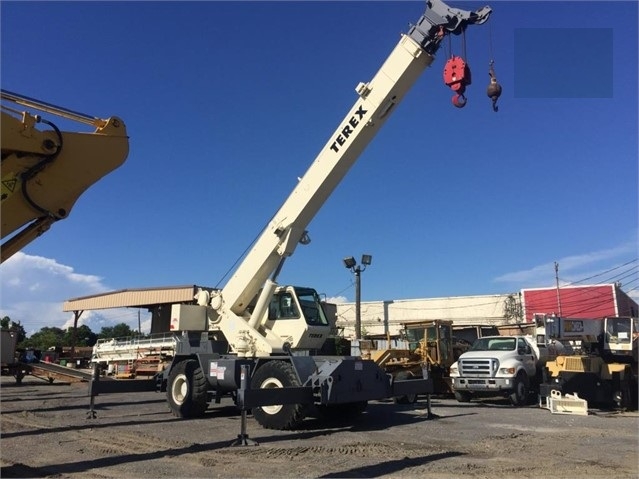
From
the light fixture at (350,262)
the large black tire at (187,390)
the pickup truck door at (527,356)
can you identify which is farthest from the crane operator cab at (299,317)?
the light fixture at (350,262)

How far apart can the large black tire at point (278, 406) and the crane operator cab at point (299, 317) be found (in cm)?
138

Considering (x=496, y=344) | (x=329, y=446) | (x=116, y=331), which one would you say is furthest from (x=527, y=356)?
(x=116, y=331)

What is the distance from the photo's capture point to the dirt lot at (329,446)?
23.6ft

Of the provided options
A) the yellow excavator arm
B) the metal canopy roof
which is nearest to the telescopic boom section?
the yellow excavator arm

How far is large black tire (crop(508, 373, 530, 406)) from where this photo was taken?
16406 millimetres

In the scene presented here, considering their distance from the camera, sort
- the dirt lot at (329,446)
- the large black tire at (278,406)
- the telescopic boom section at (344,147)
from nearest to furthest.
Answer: the dirt lot at (329,446) → the large black tire at (278,406) → the telescopic boom section at (344,147)

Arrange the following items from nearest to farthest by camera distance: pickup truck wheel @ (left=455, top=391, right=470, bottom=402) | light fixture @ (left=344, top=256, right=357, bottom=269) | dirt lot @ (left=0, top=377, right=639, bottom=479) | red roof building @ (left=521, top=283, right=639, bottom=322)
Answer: dirt lot @ (left=0, top=377, right=639, bottom=479)
pickup truck wheel @ (left=455, top=391, right=470, bottom=402)
light fixture @ (left=344, top=256, right=357, bottom=269)
red roof building @ (left=521, top=283, right=639, bottom=322)

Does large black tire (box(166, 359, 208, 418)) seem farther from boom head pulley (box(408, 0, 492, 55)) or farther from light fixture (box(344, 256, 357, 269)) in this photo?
light fixture (box(344, 256, 357, 269))

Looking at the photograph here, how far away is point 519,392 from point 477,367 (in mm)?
1402

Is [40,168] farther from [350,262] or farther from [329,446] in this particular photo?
[350,262]

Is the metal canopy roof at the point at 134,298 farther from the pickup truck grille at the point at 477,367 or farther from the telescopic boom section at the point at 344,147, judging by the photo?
the telescopic boom section at the point at 344,147

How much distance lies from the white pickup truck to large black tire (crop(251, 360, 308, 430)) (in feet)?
27.4

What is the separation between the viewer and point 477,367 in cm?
1702

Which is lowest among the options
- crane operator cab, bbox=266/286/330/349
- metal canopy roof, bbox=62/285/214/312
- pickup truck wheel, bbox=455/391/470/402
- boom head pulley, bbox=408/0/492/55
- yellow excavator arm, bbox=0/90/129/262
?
pickup truck wheel, bbox=455/391/470/402
